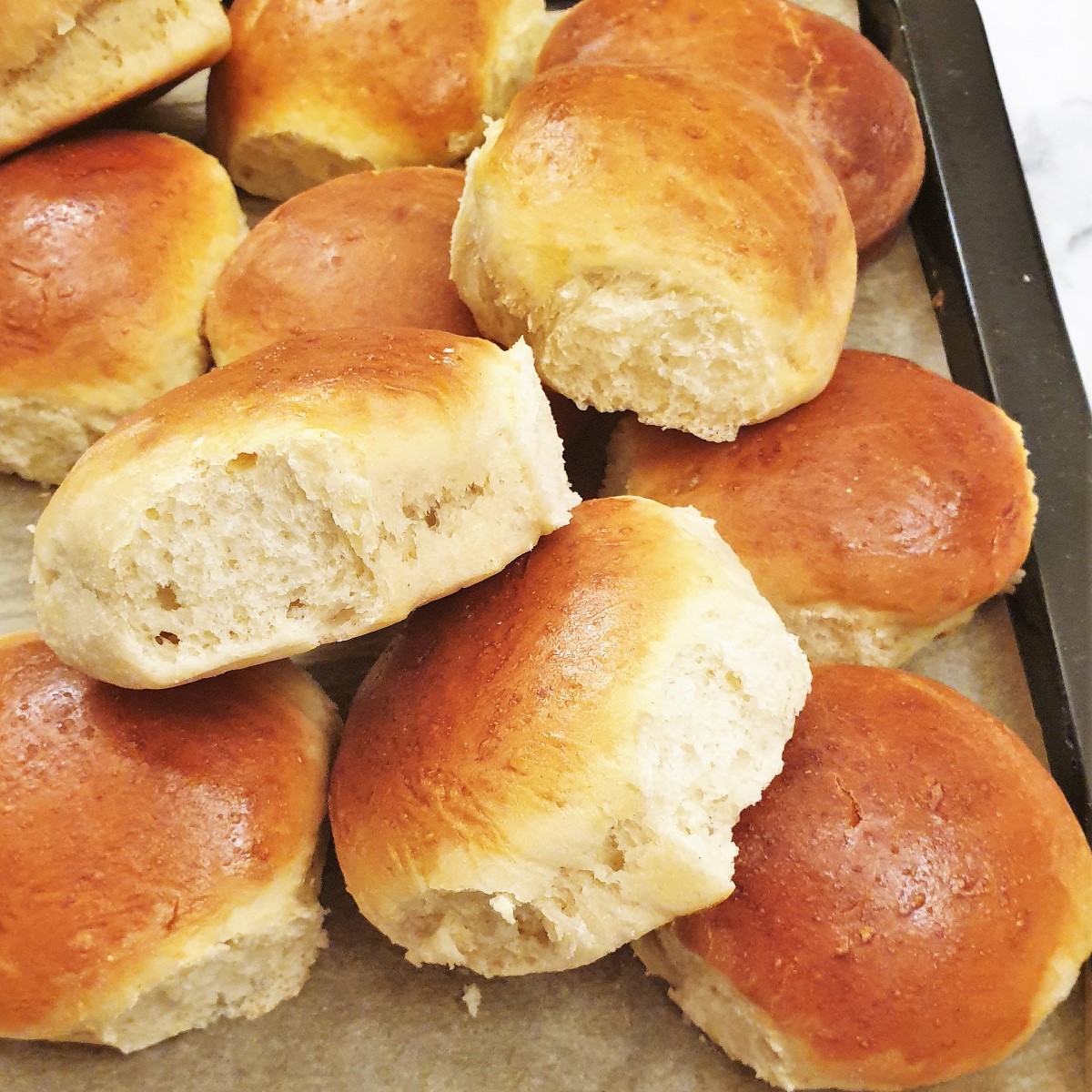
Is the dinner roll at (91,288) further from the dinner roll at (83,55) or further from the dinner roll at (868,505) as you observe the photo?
the dinner roll at (868,505)

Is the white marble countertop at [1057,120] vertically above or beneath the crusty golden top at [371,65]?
beneath

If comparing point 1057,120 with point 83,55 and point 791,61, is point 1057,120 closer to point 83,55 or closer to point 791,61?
point 791,61

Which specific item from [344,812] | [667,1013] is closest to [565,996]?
[667,1013]

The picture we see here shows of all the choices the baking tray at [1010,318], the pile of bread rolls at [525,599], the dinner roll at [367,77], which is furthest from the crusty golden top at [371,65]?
the baking tray at [1010,318]

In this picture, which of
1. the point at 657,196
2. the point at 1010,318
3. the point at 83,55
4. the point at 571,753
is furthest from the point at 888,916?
the point at 83,55

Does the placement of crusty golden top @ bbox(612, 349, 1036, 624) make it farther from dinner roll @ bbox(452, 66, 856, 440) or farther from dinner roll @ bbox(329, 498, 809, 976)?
dinner roll @ bbox(329, 498, 809, 976)

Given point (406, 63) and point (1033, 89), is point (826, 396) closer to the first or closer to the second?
point (406, 63)

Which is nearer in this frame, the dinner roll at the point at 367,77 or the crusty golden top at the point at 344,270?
the crusty golden top at the point at 344,270
